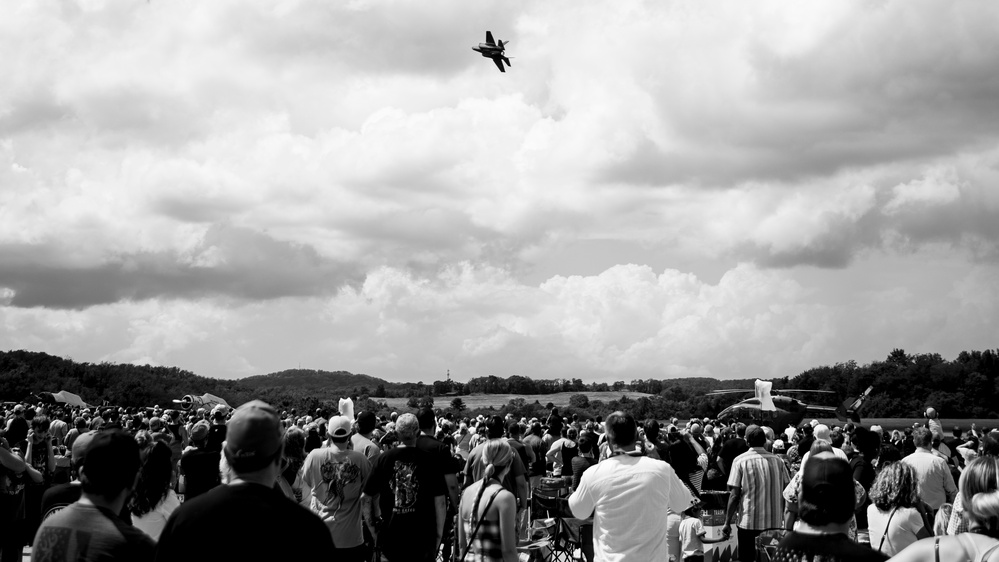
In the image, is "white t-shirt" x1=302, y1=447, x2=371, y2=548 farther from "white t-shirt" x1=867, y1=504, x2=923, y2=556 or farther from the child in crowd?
"white t-shirt" x1=867, y1=504, x2=923, y2=556

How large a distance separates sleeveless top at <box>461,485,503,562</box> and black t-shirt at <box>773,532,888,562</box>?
7.26 ft

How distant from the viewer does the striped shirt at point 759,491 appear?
26.0 ft

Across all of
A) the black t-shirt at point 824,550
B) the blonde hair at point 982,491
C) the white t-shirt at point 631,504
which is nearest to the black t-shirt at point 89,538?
the black t-shirt at point 824,550

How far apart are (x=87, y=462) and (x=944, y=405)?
95.5 meters

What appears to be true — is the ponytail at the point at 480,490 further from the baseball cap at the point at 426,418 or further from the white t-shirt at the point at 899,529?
the white t-shirt at the point at 899,529

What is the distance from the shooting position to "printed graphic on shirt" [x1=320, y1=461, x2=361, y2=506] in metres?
7.02

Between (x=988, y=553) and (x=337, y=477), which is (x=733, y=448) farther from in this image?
(x=988, y=553)

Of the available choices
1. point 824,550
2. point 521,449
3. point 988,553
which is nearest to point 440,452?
point 824,550

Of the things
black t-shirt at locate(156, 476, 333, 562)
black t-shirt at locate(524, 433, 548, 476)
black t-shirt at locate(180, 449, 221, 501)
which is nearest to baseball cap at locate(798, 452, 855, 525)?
black t-shirt at locate(156, 476, 333, 562)

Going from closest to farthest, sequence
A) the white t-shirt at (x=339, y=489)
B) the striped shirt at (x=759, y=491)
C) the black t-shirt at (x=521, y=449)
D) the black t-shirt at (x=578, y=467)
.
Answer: the white t-shirt at (x=339, y=489)
the striped shirt at (x=759, y=491)
the black t-shirt at (x=578, y=467)
the black t-shirt at (x=521, y=449)

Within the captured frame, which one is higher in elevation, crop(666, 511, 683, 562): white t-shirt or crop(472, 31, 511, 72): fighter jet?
crop(472, 31, 511, 72): fighter jet

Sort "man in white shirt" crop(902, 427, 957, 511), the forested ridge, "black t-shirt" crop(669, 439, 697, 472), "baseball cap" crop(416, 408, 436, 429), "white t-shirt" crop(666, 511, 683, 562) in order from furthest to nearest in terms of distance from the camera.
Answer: the forested ridge → "black t-shirt" crop(669, 439, 697, 472) → "white t-shirt" crop(666, 511, 683, 562) → "man in white shirt" crop(902, 427, 957, 511) → "baseball cap" crop(416, 408, 436, 429)

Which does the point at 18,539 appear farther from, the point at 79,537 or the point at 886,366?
the point at 886,366

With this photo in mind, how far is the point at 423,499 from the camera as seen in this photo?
257 inches
